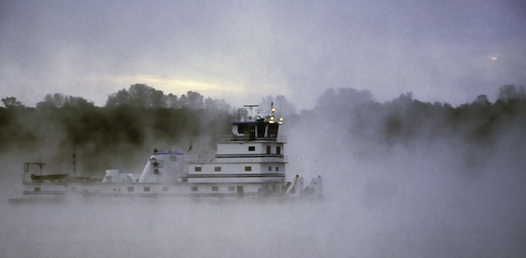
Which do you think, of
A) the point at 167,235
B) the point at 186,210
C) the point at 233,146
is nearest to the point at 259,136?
the point at 233,146

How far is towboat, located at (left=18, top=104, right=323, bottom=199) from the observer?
60.8 meters

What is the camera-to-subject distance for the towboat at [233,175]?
200 feet

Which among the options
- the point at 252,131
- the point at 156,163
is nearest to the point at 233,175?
the point at 252,131

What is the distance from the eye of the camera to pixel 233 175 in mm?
61062

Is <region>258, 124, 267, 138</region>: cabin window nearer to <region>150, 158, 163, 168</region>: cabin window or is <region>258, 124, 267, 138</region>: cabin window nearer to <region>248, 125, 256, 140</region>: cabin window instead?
<region>248, 125, 256, 140</region>: cabin window

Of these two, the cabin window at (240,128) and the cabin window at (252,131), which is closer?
the cabin window at (252,131)

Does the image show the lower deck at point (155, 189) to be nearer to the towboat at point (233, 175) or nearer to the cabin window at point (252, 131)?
the towboat at point (233, 175)

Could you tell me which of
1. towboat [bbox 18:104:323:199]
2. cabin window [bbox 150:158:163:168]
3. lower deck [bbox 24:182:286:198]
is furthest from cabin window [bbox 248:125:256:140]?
cabin window [bbox 150:158:163:168]

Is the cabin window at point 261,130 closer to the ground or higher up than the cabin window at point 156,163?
higher up

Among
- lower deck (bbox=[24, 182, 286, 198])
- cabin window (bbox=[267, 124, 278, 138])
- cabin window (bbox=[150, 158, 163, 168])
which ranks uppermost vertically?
cabin window (bbox=[267, 124, 278, 138])

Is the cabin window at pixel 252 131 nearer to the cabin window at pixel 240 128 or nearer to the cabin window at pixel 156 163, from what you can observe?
the cabin window at pixel 240 128

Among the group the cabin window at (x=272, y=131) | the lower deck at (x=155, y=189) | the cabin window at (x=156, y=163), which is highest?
the cabin window at (x=272, y=131)

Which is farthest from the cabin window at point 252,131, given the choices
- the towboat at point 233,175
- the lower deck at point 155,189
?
the lower deck at point 155,189

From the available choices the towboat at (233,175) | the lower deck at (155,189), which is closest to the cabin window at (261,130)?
the towboat at (233,175)
